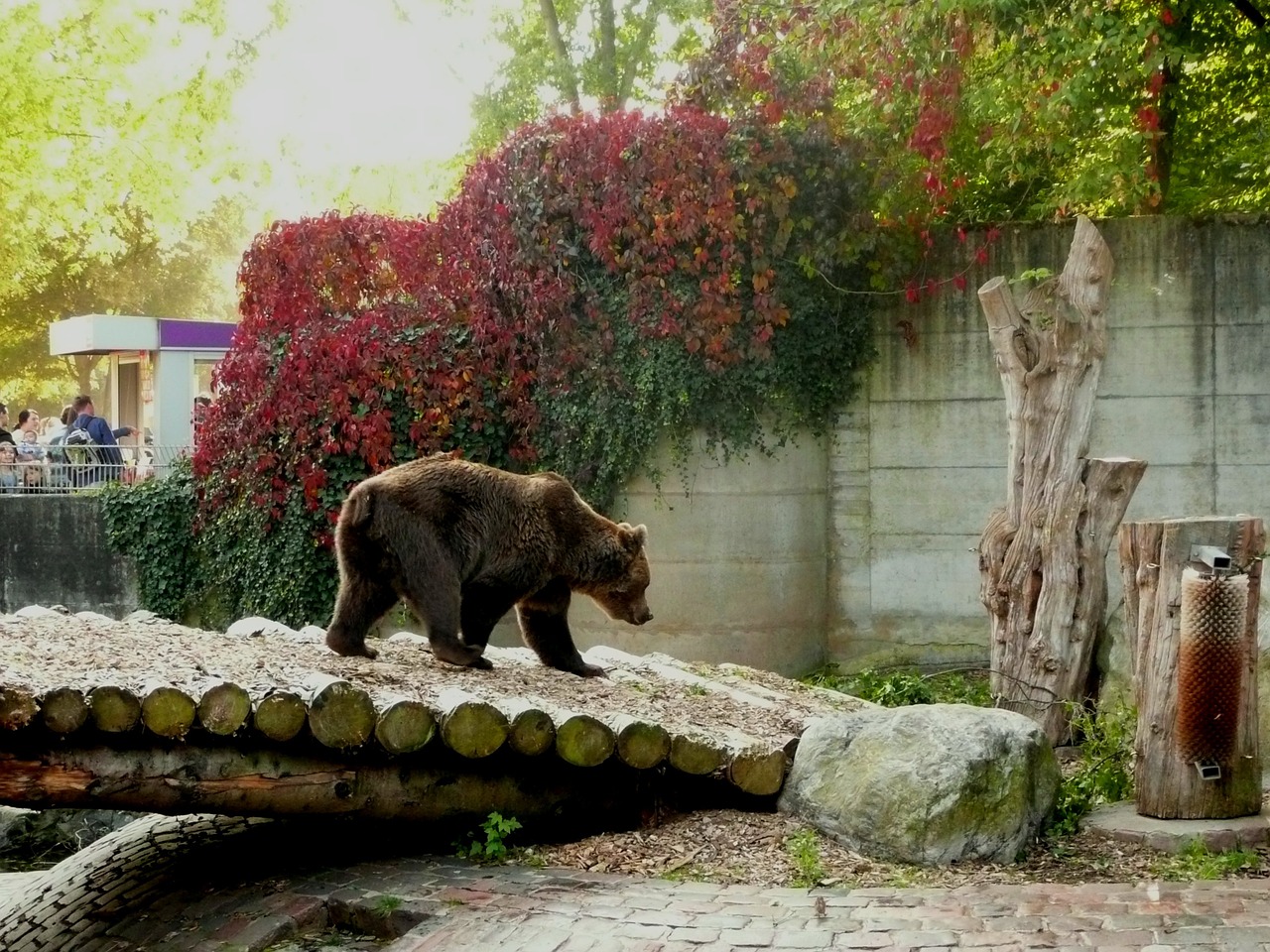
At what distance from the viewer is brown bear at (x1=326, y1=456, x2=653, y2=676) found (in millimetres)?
7922

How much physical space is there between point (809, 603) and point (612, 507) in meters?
1.83

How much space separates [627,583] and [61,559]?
8425 millimetres

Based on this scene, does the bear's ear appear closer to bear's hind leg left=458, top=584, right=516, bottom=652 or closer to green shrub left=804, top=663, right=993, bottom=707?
bear's hind leg left=458, top=584, right=516, bottom=652

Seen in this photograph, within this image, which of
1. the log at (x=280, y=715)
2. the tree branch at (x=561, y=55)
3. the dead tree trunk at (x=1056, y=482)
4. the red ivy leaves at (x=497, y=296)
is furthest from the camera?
the tree branch at (x=561, y=55)

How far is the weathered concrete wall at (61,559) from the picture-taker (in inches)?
592

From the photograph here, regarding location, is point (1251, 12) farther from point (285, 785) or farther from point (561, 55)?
point (561, 55)

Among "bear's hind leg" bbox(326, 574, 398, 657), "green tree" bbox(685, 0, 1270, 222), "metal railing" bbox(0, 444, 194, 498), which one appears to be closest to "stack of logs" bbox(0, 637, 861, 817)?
"bear's hind leg" bbox(326, 574, 398, 657)

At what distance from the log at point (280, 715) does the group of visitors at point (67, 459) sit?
1081cm

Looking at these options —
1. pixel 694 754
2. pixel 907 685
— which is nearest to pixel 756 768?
pixel 694 754

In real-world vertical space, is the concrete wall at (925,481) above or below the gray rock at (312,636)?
above

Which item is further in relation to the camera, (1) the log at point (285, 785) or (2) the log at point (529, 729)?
(2) the log at point (529, 729)

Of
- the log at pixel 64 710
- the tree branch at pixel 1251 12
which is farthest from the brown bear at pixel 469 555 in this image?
the tree branch at pixel 1251 12

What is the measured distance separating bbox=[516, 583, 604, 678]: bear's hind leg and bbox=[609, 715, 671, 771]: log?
1908mm

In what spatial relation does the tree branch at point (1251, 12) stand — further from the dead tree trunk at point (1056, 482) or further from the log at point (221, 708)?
the log at point (221, 708)
